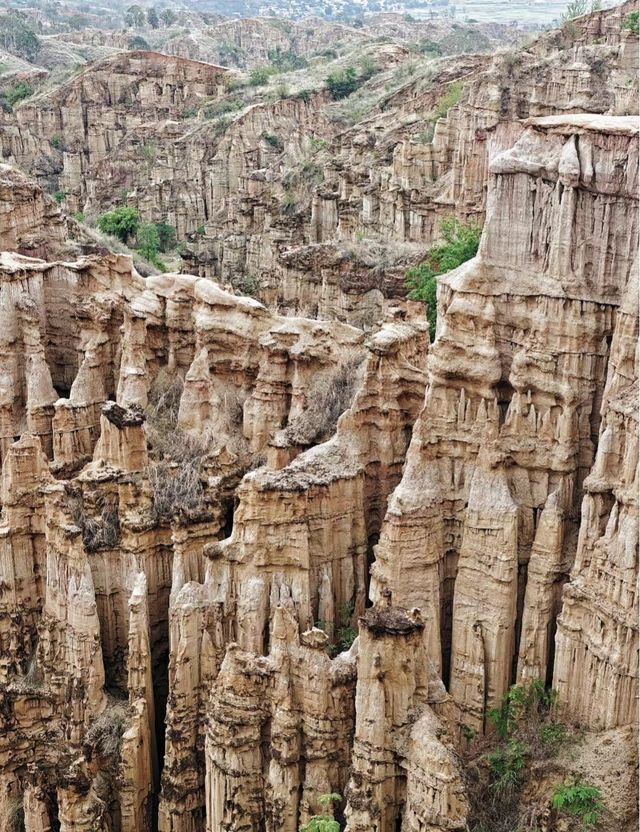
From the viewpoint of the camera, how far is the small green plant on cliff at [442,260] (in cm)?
2809

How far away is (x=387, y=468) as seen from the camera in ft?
55.9

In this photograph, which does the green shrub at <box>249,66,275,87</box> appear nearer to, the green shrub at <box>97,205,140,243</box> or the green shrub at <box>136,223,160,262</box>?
the green shrub at <box>136,223,160,262</box>

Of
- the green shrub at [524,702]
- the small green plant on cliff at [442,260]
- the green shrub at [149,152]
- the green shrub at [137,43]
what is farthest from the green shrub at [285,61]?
the green shrub at [524,702]

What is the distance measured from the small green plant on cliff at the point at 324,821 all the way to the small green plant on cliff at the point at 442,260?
13.6 metres

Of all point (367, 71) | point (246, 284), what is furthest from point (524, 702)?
point (367, 71)

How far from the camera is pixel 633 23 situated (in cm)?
4731

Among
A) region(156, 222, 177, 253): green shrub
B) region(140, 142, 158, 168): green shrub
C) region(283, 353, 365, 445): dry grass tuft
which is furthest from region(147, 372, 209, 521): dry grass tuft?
region(140, 142, 158, 168): green shrub

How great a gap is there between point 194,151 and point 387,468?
53449mm

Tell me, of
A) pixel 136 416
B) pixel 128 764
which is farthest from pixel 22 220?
pixel 128 764

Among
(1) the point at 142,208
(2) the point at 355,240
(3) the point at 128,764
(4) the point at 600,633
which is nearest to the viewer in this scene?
(4) the point at 600,633

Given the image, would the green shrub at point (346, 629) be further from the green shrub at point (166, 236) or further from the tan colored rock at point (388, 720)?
the green shrub at point (166, 236)

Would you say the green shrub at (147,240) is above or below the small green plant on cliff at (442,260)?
below

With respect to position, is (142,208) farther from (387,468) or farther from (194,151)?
(387,468)

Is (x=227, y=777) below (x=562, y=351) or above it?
below
